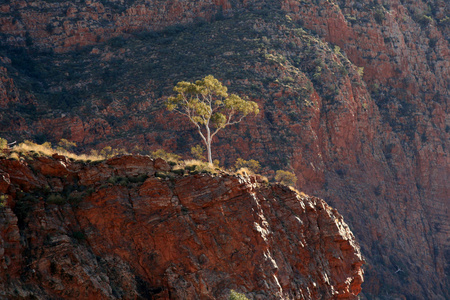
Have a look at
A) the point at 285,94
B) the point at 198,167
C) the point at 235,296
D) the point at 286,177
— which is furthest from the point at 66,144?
the point at 235,296

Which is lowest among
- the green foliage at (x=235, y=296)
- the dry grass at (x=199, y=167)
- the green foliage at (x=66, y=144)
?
the green foliage at (x=66, y=144)

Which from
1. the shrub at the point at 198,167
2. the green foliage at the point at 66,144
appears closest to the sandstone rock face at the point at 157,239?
the shrub at the point at 198,167

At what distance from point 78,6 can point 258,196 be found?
146 feet

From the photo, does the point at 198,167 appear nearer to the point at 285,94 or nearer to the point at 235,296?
the point at 235,296

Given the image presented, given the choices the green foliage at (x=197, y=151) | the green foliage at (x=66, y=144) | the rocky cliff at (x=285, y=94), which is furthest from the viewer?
the rocky cliff at (x=285, y=94)

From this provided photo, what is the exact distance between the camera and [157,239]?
100 ft

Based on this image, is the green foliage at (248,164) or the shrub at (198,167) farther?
the green foliage at (248,164)

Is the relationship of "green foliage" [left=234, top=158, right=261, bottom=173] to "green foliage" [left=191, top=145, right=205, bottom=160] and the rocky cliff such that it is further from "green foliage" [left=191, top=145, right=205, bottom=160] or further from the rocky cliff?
"green foliage" [left=191, top=145, right=205, bottom=160]

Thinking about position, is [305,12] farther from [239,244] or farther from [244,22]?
[239,244]

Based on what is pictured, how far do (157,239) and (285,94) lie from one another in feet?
119

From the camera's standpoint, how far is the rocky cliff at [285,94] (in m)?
58.4

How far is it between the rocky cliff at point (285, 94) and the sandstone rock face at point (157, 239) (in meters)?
22.0

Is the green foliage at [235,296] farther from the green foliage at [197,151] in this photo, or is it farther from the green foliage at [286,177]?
the green foliage at [286,177]

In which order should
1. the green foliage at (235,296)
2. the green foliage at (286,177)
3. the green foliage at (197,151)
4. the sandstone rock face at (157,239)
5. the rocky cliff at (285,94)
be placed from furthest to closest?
the rocky cliff at (285,94)
the green foliage at (286,177)
the green foliage at (197,151)
the green foliage at (235,296)
the sandstone rock face at (157,239)
